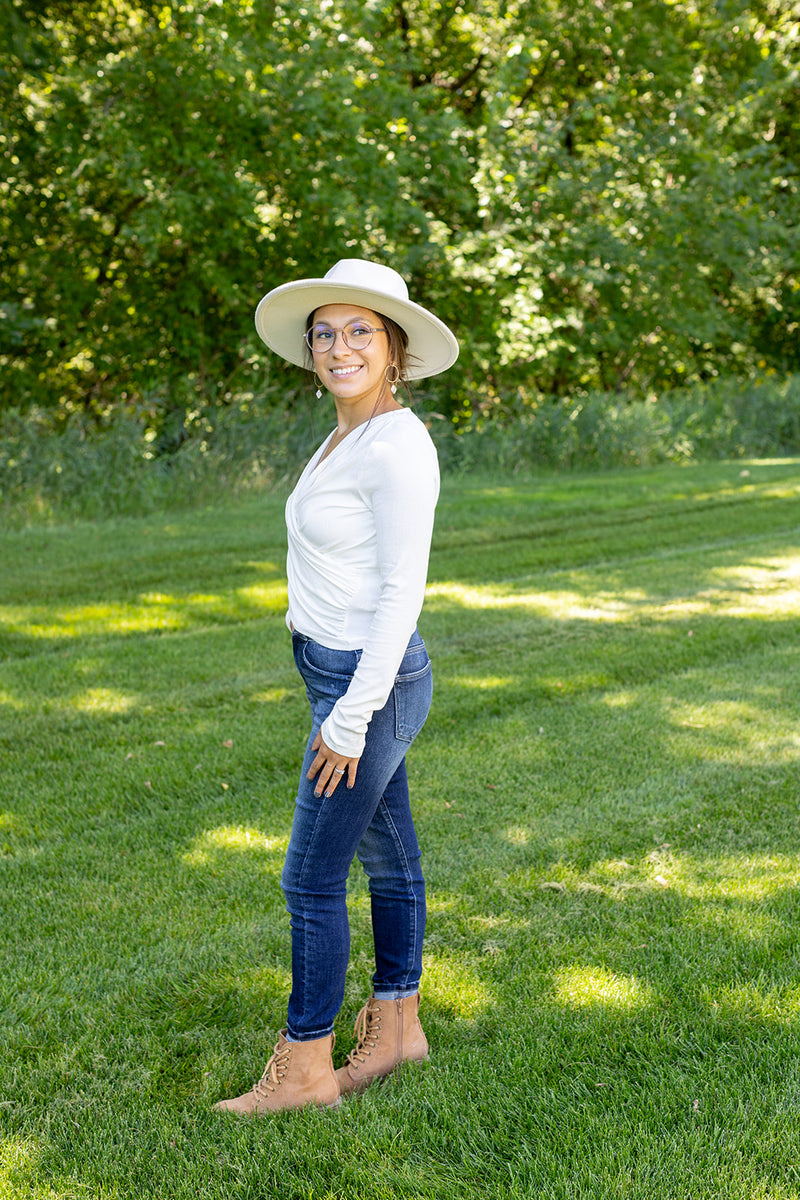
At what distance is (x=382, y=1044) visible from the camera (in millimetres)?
2740

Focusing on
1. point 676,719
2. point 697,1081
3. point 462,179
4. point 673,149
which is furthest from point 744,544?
point 673,149

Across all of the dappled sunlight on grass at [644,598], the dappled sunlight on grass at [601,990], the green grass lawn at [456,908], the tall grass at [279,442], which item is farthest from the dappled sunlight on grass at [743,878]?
the tall grass at [279,442]

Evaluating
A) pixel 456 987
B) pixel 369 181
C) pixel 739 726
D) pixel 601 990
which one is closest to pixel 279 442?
pixel 369 181

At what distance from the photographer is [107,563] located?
28.7ft

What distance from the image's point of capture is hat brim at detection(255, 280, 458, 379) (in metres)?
2.42

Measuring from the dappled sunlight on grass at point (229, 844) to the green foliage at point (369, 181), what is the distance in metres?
8.79

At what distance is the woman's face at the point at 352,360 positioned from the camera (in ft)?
8.08

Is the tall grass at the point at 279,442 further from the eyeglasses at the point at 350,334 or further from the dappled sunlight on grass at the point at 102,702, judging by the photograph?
the eyeglasses at the point at 350,334

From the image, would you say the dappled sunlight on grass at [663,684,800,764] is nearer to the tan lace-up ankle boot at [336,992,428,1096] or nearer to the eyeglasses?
the tan lace-up ankle boot at [336,992,428,1096]

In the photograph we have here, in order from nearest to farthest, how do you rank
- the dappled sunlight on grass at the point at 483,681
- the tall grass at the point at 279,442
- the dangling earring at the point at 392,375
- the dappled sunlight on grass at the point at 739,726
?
the dangling earring at the point at 392,375 → the dappled sunlight on grass at the point at 739,726 → the dappled sunlight on grass at the point at 483,681 → the tall grass at the point at 279,442

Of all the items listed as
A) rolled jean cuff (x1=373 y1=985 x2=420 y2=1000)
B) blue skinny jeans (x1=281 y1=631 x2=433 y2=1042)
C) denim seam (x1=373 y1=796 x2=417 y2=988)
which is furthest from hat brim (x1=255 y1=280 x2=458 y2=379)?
rolled jean cuff (x1=373 y1=985 x2=420 y2=1000)

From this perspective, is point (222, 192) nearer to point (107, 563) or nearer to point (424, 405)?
point (424, 405)

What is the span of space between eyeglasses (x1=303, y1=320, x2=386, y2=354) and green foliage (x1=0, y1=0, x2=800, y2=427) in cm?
988

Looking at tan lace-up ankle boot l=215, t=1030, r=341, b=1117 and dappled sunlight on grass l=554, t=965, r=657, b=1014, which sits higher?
tan lace-up ankle boot l=215, t=1030, r=341, b=1117
